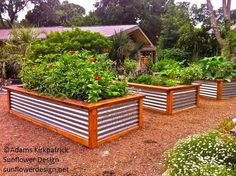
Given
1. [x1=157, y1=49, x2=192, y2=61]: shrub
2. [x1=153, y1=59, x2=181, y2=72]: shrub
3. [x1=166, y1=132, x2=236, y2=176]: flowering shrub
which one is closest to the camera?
[x1=166, y1=132, x2=236, y2=176]: flowering shrub

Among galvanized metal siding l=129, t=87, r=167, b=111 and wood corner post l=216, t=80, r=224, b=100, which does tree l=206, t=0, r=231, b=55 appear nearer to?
wood corner post l=216, t=80, r=224, b=100

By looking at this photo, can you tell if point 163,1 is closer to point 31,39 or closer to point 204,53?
point 204,53

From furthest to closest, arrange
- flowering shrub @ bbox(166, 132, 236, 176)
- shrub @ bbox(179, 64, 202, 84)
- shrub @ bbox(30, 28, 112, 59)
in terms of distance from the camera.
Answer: shrub @ bbox(30, 28, 112, 59)
shrub @ bbox(179, 64, 202, 84)
flowering shrub @ bbox(166, 132, 236, 176)

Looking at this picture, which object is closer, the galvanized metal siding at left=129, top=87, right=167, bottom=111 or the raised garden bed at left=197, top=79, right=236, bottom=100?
the galvanized metal siding at left=129, top=87, right=167, bottom=111

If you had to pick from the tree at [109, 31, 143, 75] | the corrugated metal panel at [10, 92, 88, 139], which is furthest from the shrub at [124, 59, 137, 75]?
the corrugated metal panel at [10, 92, 88, 139]

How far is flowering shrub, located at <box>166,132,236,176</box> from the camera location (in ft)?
7.42

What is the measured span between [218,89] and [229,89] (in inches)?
20.0

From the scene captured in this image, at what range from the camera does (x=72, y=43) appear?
9.10 m

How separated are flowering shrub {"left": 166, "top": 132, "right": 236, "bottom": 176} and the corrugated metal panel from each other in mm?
1478

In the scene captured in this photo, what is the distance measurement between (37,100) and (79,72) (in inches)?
40.0

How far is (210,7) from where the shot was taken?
10.7m

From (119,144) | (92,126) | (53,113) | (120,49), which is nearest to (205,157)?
(119,144)

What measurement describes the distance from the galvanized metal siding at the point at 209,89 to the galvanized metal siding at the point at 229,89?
0.30 meters

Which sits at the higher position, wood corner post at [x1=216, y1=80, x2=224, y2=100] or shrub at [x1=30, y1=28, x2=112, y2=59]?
shrub at [x1=30, y1=28, x2=112, y2=59]
